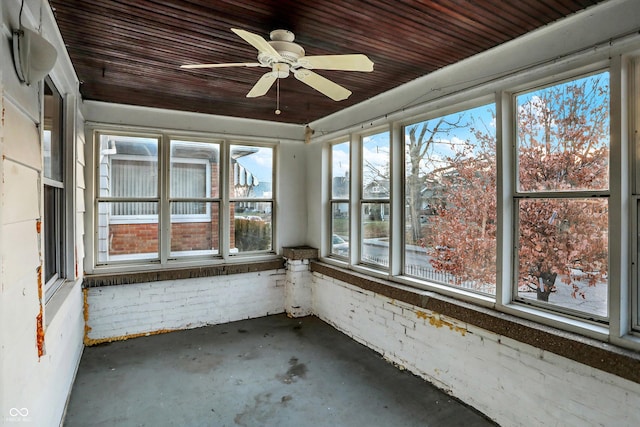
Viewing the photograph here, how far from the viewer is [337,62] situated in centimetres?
205

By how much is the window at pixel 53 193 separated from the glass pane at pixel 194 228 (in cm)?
150

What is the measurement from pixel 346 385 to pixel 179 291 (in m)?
2.43

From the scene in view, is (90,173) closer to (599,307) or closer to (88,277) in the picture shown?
(88,277)

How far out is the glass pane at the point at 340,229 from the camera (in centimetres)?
450

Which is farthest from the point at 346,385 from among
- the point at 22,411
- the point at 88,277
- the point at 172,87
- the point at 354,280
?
the point at 172,87

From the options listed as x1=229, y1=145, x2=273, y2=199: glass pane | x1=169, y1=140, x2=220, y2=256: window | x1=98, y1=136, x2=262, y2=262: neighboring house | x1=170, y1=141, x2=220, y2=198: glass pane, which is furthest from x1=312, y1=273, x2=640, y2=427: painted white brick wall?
x1=170, y1=141, x2=220, y2=198: glass pane

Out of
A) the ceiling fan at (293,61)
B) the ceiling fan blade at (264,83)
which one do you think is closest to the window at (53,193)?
the ceiling fan at (293,61)

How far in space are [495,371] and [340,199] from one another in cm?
263

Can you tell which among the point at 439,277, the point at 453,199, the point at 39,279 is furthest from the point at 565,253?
the point at 39,279

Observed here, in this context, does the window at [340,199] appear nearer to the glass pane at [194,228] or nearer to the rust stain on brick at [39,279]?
the glass pane at [194,228]

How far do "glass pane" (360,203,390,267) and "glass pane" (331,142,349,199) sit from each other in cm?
49

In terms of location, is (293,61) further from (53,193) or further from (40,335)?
(53,193)

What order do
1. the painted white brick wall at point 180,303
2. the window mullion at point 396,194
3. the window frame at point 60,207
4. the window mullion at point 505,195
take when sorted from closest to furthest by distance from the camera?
the window mullion at point 505,195 < the window frame at point 60,207 < the window mullion at point 396,194 < the painted white brick wall at point 180,303

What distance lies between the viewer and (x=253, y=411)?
107 inches
